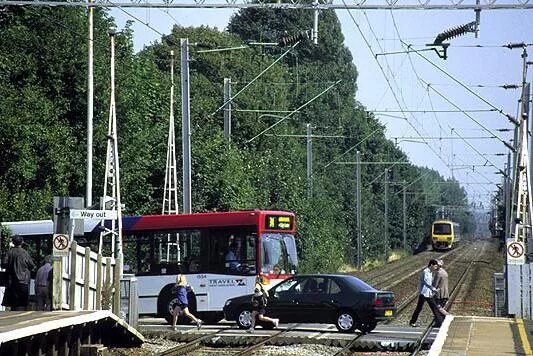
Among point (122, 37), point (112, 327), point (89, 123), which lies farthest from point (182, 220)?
point (122, 37)

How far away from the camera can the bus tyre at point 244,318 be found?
30.0m

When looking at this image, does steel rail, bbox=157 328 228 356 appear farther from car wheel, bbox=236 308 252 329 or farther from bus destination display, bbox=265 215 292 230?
bus destination display, bbox=265 215 292 230

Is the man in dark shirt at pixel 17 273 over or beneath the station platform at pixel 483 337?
over

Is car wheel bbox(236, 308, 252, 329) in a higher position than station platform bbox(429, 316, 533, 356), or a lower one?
lower

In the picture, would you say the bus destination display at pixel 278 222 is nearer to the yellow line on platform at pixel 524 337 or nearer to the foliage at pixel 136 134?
the foliage at pixel 136 134

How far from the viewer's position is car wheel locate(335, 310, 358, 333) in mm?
28844

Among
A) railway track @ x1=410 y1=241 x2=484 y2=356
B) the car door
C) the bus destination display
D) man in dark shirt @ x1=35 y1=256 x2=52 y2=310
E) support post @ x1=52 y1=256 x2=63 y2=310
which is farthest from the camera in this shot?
the bus destination display

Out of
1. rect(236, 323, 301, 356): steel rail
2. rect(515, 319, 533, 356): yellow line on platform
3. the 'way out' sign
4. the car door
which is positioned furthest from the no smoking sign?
the 'way out' sign

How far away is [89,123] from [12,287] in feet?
32.7

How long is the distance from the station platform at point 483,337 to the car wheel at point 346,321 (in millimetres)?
3256

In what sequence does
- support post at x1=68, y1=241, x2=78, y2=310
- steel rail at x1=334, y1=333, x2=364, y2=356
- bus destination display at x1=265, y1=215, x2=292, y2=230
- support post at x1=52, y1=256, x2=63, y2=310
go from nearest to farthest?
support post at x1=52, y1=256, x2=63, y2=310, support post at x1=68, y1=241, x2=78, y2=310, steel rail at x1=334, y1=333, x2=364, y2=356, bus destination display at x1=265, y1=215, x2=292, y2=230

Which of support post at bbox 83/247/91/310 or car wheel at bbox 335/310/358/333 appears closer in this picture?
support post at bbox 83/247/91/310

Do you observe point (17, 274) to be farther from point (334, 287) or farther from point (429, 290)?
point (429, 290)

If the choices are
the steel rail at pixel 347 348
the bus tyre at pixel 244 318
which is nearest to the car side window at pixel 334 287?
the steel rail at pixel 347 348
